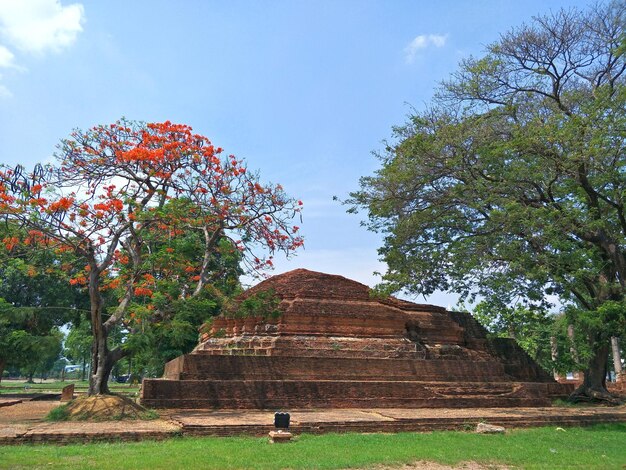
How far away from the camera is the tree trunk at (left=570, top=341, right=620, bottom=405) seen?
1622 centimetres

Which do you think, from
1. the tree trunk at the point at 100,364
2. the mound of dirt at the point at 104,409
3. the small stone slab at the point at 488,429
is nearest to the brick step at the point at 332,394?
the tree trunk at the point at 100,364

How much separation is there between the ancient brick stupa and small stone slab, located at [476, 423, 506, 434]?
3.16 m

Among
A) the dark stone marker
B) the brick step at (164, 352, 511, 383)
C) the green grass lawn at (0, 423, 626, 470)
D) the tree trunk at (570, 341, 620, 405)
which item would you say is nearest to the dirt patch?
the brick step at (164, 352, 511, 383)

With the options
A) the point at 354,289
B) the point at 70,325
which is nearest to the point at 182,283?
the point at 354,289

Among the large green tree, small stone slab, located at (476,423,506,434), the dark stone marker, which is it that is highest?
the large green tree

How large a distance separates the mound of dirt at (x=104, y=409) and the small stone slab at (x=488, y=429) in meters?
5.90

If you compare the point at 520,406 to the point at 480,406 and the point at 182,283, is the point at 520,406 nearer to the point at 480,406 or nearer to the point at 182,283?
the point at 480,406

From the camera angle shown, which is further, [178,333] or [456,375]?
[456,375]

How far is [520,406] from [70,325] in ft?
74.9

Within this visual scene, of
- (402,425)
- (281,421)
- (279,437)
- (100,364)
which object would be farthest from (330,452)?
(100,364)

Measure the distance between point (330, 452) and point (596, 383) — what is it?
12782mm

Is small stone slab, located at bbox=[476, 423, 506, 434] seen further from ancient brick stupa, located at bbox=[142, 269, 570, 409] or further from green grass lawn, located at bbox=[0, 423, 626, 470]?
ancient brick stupa, located at bbox=[142, 269, 570, 409]

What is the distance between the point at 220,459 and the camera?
258 inches

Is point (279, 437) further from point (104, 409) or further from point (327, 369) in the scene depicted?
point (327, 369)
